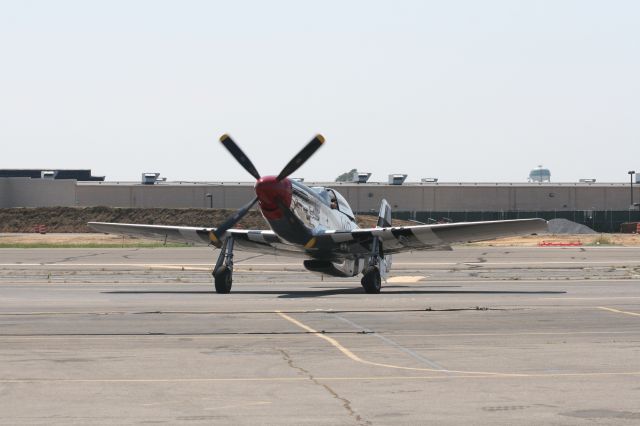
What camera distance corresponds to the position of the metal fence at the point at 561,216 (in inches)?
4405

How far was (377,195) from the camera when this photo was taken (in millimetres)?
132125

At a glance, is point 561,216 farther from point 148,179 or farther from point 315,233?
point 315,233

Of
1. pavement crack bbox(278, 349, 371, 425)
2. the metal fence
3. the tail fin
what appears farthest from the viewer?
the metal fence

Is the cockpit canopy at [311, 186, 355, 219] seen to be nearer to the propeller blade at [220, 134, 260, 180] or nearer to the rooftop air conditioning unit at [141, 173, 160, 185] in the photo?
the propeller blade at [220, 134, 260, 180]

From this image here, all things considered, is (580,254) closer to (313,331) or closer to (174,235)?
(174,235)

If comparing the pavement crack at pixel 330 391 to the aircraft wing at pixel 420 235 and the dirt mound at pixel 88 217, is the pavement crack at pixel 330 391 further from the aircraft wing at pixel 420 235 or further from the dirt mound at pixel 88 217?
the dirt mound at pixel 88 217

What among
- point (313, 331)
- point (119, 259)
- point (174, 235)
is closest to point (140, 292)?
point (174, 235)

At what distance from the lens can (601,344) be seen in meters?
17.6

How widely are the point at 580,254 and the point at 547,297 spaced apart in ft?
125

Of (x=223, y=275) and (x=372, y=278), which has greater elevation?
(x=223, y=275)

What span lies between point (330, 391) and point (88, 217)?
11180cm

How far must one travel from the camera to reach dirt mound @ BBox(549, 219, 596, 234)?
101812 millimetres

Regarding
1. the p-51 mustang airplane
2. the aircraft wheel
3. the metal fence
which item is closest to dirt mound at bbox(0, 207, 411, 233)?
the metal fence

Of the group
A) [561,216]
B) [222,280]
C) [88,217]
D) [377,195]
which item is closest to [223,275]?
[222,280]
